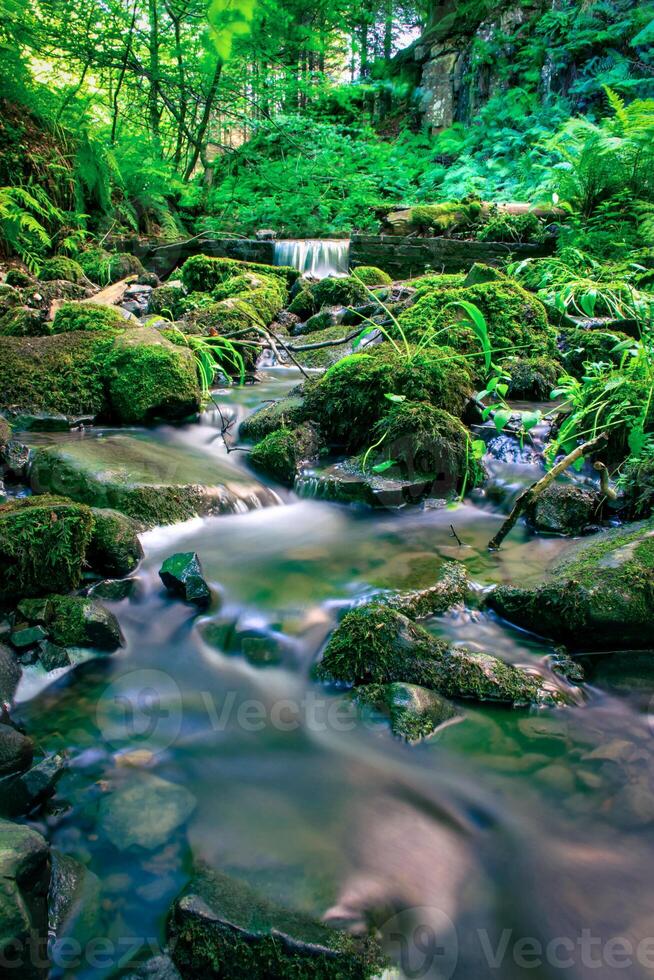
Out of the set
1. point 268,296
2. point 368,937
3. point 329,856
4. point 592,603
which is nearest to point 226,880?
→ point 329,856

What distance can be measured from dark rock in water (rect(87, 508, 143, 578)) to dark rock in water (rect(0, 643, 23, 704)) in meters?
0.71

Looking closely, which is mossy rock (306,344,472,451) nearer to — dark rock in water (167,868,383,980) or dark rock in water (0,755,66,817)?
dark rock in water (0,755,66,817)

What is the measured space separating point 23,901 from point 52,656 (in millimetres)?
1123

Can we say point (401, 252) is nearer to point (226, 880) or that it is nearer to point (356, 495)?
point (356, 495)

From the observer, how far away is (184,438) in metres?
4.92

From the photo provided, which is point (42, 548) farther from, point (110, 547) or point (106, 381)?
point (106, 381)

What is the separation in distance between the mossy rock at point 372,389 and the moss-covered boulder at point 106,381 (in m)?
1.23

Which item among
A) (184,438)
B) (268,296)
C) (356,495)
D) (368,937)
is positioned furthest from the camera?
(268,296)

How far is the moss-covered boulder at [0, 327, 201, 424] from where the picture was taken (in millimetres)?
4922

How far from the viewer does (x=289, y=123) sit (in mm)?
13555

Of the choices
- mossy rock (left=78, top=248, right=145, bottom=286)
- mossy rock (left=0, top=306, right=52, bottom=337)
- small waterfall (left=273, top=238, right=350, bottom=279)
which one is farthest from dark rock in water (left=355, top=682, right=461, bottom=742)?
small waterfall (left=273, top=238, right=350, bottom=279)

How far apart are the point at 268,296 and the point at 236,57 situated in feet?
23.3

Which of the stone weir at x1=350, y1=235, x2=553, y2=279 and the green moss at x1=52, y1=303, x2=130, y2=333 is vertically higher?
the stone weir at x1=350, y1=235, x2=553, y2=279

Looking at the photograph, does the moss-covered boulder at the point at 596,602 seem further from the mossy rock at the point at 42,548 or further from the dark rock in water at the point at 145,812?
the mossy rock at the point at 42,548
